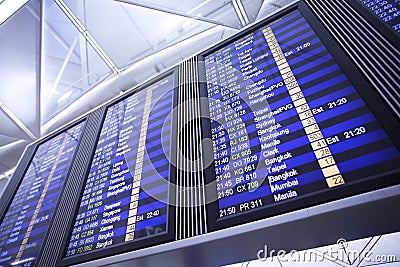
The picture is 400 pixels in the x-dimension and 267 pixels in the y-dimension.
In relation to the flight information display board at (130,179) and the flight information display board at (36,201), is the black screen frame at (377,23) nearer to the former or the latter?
the flight information display board at (130,179)

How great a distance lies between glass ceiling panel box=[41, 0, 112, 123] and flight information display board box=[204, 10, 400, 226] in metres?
2.65

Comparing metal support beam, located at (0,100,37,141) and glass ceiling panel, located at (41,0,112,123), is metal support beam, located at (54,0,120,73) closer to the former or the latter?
glass ceiling panel, located at (41,0,112,123)

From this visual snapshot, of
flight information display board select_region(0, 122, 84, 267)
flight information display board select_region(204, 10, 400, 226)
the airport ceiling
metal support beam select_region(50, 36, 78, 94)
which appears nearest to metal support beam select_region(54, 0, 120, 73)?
the airport ceiling

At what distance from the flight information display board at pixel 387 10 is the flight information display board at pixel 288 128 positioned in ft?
0.94

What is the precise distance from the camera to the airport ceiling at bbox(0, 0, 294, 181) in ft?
10.6

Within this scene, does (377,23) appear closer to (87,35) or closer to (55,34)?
(87,35)

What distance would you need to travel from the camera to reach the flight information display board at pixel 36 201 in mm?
1842

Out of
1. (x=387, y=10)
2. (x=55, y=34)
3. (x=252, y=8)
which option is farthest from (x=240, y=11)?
(x=55, y=34)

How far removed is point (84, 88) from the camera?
3916mm

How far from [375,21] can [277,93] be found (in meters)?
0.57

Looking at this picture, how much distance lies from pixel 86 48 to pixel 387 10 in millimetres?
3499

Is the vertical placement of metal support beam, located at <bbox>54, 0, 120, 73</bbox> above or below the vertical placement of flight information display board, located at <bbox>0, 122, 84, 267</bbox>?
above

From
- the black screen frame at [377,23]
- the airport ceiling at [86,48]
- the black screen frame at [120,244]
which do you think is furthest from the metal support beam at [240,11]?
the black screen frame at [377,23]

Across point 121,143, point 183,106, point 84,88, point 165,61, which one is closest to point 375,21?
point 183,106
